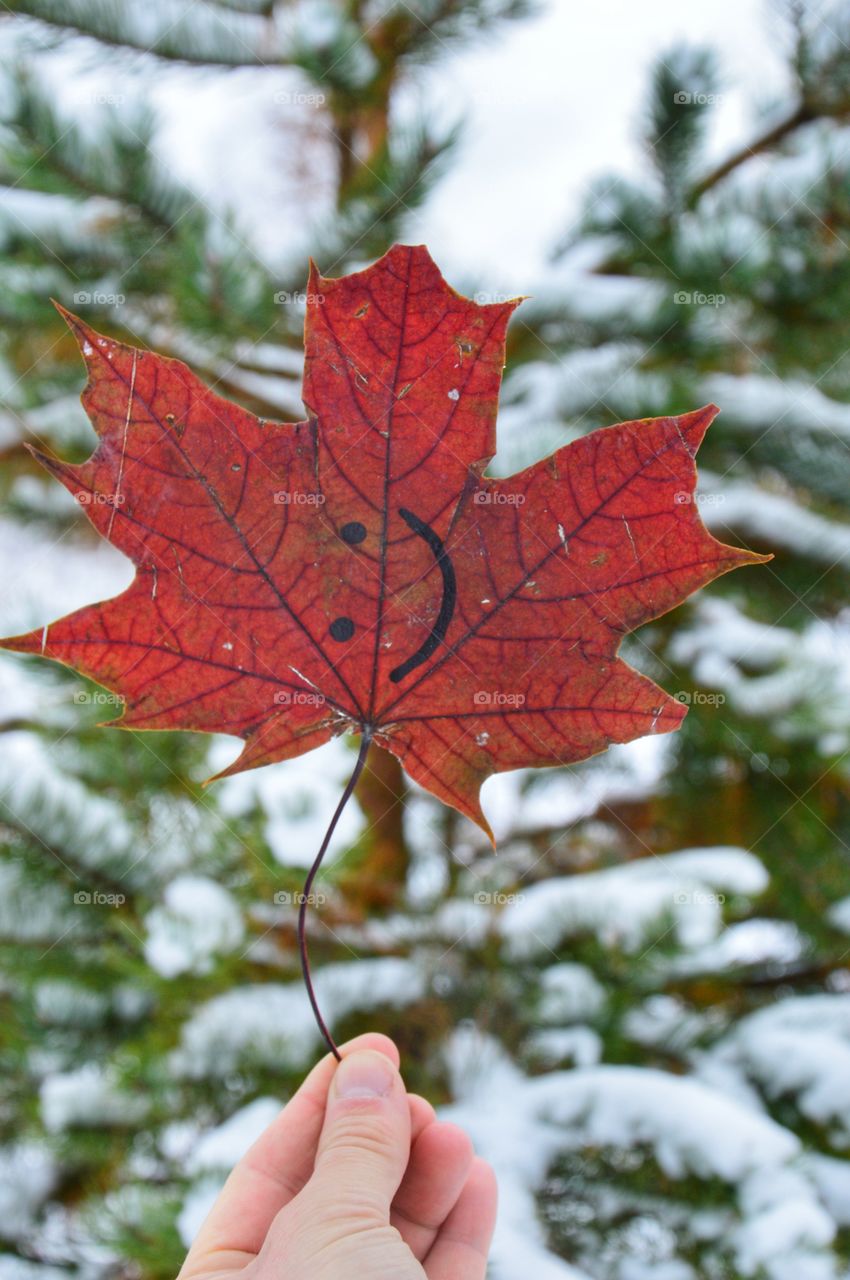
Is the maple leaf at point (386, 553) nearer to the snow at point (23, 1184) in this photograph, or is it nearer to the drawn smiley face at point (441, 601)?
the drawn smiley face at point (441, 601)

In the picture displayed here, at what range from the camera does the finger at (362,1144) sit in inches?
11.1

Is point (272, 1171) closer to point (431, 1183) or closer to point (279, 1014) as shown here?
point (431, 1183)

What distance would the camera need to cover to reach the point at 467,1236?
1.27 feet

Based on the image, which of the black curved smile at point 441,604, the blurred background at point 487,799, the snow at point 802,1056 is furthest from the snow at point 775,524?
the black curved smile at point 441,604

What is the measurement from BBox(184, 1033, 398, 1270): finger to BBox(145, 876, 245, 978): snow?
10.1 inches

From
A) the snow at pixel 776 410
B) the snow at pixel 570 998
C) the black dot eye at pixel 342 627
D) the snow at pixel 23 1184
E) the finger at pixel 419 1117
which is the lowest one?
the snow at pixel 23 1184

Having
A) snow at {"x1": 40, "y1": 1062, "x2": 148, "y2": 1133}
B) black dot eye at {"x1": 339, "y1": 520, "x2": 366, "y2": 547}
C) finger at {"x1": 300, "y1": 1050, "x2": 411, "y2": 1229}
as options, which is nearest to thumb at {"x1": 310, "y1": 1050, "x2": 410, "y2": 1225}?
finger at {"x1": 300, "y1": 1050, "x2": 411, "y2": 1229}

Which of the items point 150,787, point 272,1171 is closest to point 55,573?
point 150,787

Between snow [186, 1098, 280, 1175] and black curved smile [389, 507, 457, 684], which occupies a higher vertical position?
black curved smile [389, 507, 457, 684]

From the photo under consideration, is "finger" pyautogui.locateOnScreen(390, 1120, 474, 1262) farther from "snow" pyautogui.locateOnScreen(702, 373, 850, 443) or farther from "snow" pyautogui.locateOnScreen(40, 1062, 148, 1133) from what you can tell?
"snow" pyautogui.locateOnScreen(702, 373, 850, 443)

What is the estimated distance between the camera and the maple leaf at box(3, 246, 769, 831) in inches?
9.6

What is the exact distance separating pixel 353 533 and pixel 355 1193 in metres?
0.23

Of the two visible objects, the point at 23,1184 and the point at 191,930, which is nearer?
the point at 191,930

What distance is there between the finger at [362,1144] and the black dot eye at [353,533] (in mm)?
212
